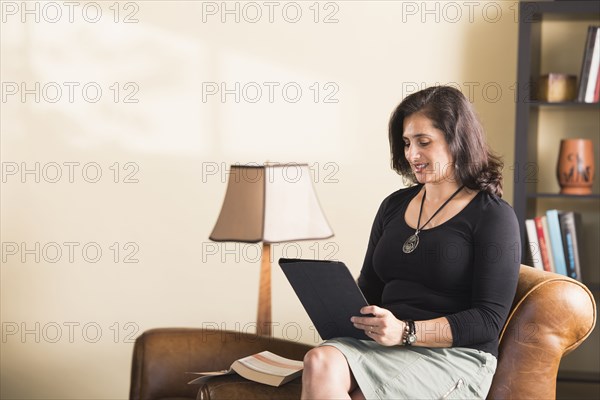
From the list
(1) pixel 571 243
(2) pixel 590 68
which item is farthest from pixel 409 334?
(2) pixel 590 68

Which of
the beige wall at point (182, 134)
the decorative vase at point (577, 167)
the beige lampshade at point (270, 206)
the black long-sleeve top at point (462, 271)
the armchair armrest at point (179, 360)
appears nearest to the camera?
the black long-sleeve top at point (462, 271)

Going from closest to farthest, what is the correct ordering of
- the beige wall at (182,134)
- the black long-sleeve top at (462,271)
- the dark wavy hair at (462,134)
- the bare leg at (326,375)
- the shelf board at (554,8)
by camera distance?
the bare leg at (326,375)
the black long-sleeve top at (462,271)
the dark wavy hair at (462,134)
the shelf board at (554,8)
the beige wall at (182,134)

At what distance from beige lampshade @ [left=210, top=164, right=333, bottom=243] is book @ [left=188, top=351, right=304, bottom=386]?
1.30 ft

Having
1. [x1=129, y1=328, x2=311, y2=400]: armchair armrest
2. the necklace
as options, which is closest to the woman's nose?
the necklace

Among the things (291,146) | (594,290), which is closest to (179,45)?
(291,146)

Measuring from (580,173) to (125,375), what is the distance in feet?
6.75

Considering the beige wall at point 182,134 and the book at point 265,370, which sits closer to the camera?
the book at point 265,370

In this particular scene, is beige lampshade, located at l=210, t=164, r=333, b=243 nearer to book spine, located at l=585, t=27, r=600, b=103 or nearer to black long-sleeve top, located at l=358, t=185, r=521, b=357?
black long-sleeve top, located at l=358, t=185, r=521, b=357

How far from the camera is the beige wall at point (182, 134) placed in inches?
136

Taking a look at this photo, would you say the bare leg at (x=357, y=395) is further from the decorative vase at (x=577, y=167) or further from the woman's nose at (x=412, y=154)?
the decorative vase at (x=577, y=167)

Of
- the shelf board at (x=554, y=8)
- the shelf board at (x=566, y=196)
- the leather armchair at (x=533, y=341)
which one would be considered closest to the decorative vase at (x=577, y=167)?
the shelf board at (x=566, y=196)

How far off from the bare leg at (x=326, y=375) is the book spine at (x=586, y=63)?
161 centimetres

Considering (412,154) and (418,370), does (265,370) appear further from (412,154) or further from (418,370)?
(412,154)

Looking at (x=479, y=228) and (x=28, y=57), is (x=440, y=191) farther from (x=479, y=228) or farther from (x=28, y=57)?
(x=28, y=57)
